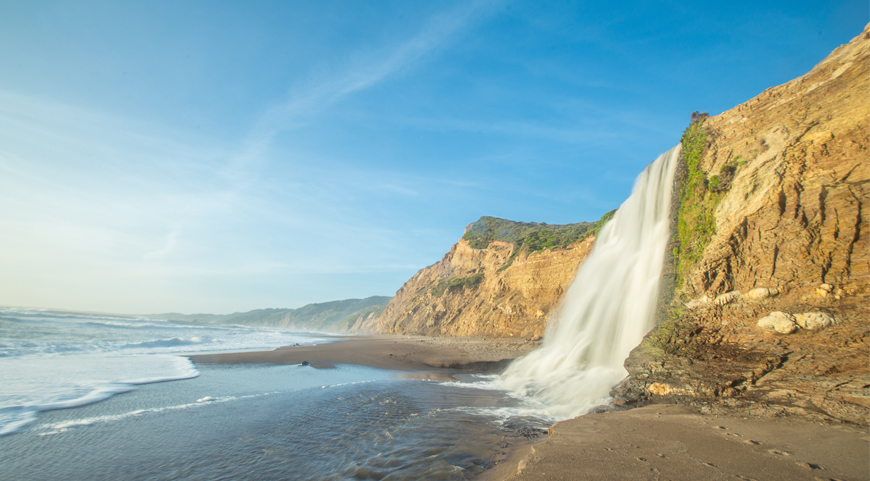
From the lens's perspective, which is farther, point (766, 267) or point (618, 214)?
point (618, 214)

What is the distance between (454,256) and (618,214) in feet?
114

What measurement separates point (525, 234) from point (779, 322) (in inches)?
1293

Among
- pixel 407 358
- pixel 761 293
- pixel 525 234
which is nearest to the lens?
pixel 761 293

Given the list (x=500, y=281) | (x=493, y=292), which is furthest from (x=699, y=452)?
(x=493, y=292)

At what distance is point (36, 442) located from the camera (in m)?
5.82

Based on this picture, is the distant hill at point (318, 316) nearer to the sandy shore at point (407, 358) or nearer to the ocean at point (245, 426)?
the sandy shore at point (407, 358)

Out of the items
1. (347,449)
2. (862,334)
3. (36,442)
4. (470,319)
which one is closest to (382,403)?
(347,449)

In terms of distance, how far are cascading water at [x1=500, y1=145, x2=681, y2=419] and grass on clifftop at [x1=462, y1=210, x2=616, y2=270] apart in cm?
594

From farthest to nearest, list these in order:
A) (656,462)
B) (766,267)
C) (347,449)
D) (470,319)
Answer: (470,319) < (766,267) < (347,449) < (656,462)

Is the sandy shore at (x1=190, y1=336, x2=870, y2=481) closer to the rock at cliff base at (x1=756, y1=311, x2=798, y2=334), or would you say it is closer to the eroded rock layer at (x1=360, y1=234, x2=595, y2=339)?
the rock at cliff base at (x1=756, y1=311, x2=798, y2=334)

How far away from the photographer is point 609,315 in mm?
12742

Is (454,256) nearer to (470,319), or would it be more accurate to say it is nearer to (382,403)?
(470,319)

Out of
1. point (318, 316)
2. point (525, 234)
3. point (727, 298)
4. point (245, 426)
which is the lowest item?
point (318, 316)

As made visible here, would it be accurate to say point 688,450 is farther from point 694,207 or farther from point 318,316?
point 318,316
